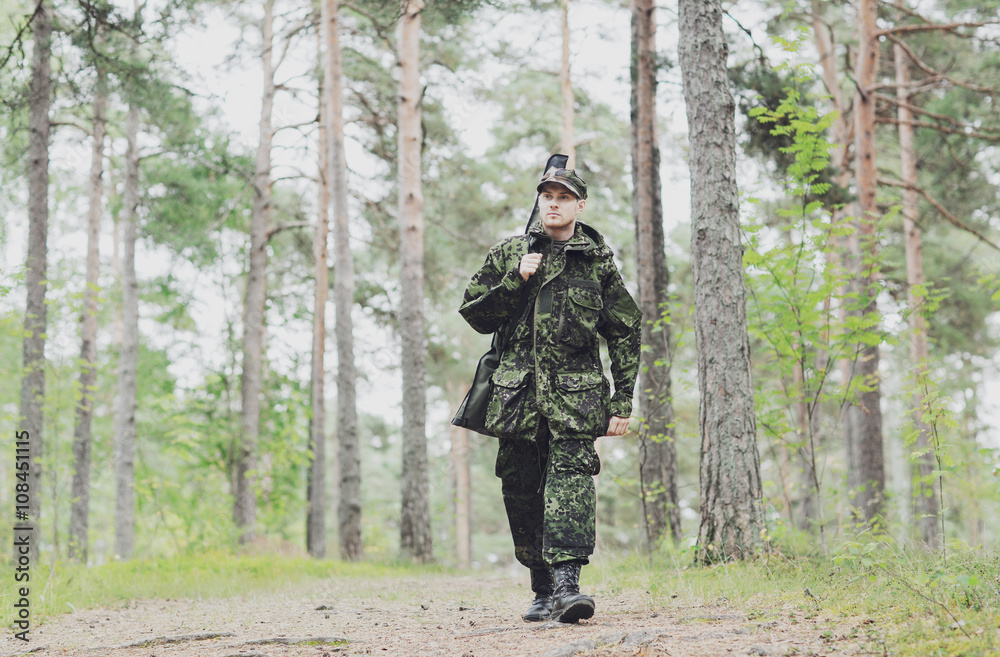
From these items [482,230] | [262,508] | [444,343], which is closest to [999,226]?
[482,230]

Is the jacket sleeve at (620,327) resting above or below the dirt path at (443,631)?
above

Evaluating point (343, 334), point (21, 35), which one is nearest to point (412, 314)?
point (343, 334)

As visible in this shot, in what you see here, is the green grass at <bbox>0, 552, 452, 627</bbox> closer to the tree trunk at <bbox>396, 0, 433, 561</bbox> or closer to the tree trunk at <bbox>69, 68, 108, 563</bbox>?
Result: the tree trunk at <bbox>396, 0, 433, 561</bbox>

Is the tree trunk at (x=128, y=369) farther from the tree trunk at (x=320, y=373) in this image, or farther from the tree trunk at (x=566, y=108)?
the tree trunk at (x=566, y=108)

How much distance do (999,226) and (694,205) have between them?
14891 millimetres

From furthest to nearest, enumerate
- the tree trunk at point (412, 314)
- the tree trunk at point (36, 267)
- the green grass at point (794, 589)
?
the tree trunk at point (412, 314), the tree trunk at point (36, 267), the green grass at point (794, 589)

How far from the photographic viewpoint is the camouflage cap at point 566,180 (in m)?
3.71

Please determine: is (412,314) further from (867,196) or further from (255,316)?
(867,196)

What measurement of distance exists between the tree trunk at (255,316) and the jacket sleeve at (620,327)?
1066cm

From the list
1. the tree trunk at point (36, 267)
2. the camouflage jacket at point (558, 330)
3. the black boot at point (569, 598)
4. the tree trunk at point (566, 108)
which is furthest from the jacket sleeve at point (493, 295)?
the tree trunk at point (566, 108)

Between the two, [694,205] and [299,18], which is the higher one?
[299,18]

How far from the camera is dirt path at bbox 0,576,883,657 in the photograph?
2723mm

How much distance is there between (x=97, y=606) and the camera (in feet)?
17.6

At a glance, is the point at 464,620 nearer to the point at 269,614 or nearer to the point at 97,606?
the point at 269,614
